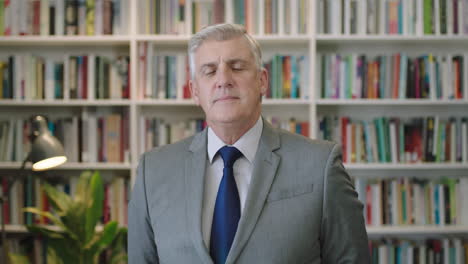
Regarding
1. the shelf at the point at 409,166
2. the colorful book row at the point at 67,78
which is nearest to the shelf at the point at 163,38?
the colorful book row at the point at 67,78

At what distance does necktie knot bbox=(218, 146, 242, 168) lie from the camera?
127 cm

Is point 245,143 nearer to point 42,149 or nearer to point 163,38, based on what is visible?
point 42,149

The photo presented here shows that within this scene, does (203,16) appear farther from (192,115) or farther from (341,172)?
(341,172)

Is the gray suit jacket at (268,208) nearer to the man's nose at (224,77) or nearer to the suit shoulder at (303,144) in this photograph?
the suit shoulder at (303,144)

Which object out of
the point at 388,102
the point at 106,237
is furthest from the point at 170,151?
the point at 388,102

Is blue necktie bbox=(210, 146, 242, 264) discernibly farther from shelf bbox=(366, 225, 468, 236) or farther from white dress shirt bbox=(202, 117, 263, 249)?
shelf bbox=(366, 225, 468, 236)

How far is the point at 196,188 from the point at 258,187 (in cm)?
16

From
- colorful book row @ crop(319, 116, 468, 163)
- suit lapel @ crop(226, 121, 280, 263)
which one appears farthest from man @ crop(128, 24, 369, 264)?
colorful book row @ crop(319, 116, 468, 163)

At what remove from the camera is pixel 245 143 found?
4.24 ft

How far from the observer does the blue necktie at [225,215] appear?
117cm

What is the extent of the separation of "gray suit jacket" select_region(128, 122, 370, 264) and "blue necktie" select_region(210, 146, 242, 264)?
0.13 ft

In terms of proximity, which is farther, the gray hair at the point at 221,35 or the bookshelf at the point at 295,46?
the bookshelf at the point at 295,46

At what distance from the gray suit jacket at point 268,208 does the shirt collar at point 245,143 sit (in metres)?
0.02

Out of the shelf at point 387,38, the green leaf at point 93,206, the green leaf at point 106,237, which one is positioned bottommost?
the green leaf at point 106,237
